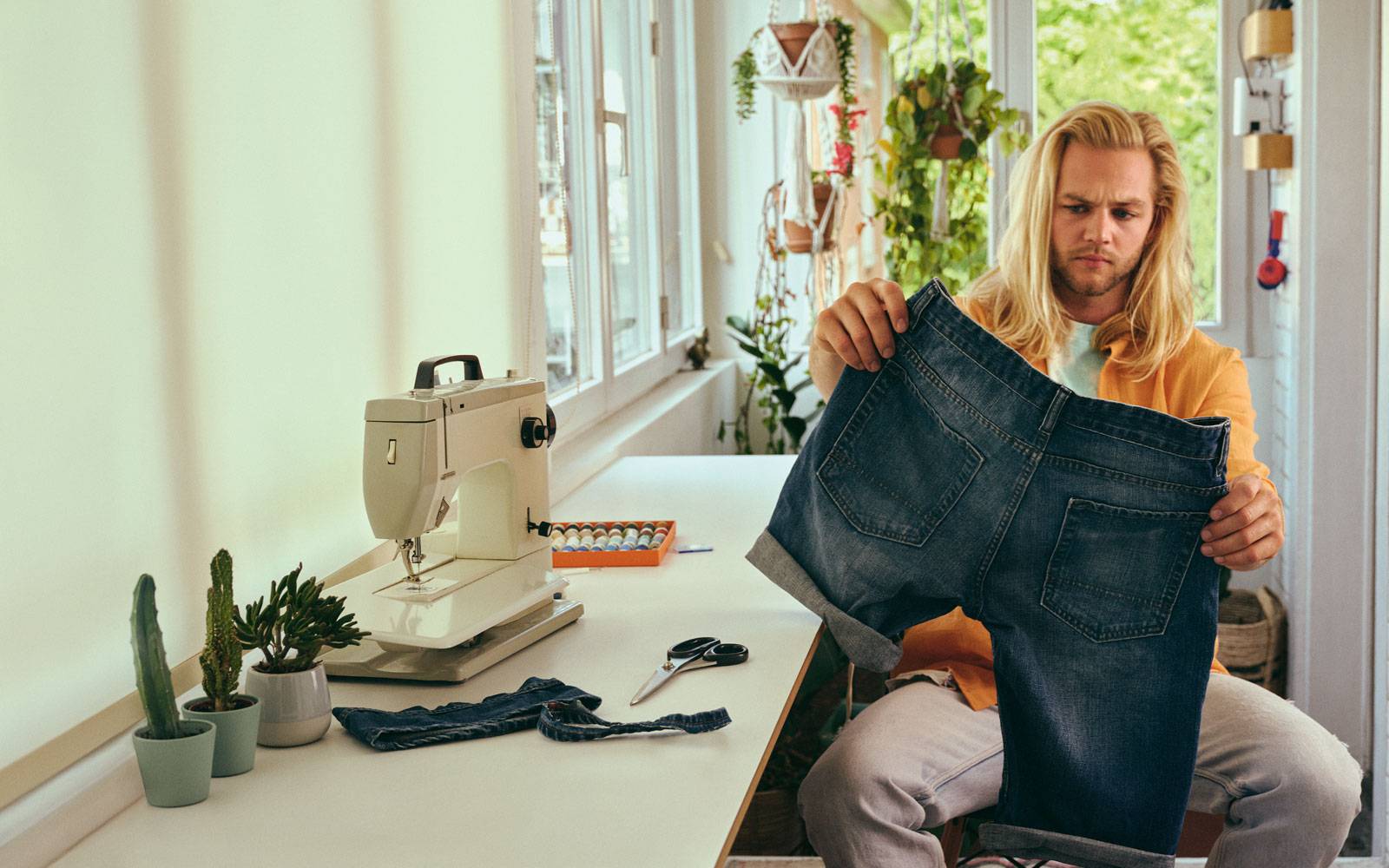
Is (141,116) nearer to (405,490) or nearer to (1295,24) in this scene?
(405,490)

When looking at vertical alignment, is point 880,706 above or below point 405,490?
below

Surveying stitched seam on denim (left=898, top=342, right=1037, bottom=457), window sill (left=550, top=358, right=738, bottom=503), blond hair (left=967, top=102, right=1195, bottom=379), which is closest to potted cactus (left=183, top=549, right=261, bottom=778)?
stitched seam on denim (left=898, top=342, right=1037, bottom=457)

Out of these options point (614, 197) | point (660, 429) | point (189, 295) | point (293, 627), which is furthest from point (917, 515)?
point (614, 197)

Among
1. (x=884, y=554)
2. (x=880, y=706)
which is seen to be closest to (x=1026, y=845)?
(x=880, y=706)

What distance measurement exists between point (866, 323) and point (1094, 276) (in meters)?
0.92

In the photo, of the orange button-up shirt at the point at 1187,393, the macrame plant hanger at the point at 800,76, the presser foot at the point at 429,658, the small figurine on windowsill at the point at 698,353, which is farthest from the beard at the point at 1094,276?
the small figurine on windowsill at the point at 698,353

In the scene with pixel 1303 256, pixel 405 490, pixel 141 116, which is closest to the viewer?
pixel 141 116

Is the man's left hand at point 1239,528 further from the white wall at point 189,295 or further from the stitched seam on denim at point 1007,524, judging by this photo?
the white wall at point 189,295

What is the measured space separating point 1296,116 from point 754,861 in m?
2.46

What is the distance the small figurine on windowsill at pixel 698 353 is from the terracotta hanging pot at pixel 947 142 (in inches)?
39.3

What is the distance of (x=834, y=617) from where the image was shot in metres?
1.63

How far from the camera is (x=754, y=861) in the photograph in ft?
8.79

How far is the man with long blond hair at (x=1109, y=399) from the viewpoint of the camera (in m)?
1.67

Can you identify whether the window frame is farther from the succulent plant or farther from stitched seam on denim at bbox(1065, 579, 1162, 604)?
the succulent plant
